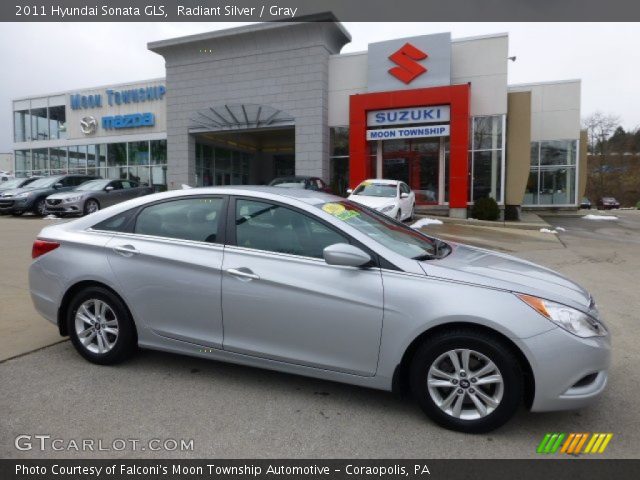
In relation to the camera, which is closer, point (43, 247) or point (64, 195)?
point (43, 247)

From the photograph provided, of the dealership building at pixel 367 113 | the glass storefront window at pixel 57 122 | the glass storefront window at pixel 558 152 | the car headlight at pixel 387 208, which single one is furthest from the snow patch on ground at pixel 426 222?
the glass storefront window at pixel 57 122

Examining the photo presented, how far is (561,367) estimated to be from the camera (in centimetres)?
284

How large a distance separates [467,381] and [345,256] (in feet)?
3.56

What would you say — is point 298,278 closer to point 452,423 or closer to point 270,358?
point 270,358

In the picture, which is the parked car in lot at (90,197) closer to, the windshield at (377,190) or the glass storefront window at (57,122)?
the windshield at (377,190)

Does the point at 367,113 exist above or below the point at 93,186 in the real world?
above

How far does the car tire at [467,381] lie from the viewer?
9.53 ft

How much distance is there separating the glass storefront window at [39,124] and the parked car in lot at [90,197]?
17013 mm

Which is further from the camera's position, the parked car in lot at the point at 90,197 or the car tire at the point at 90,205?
the car tire at the point at 90,205

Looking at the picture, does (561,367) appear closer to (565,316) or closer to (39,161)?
(565,316)

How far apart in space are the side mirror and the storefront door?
1850 cm

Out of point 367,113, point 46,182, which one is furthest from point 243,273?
point 46,182

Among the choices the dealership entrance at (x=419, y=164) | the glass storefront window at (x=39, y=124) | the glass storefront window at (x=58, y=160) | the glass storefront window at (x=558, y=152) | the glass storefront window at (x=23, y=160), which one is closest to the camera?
the dealership entrance at (x=419, y=164)

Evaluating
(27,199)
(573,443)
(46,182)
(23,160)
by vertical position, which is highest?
(23,160)
